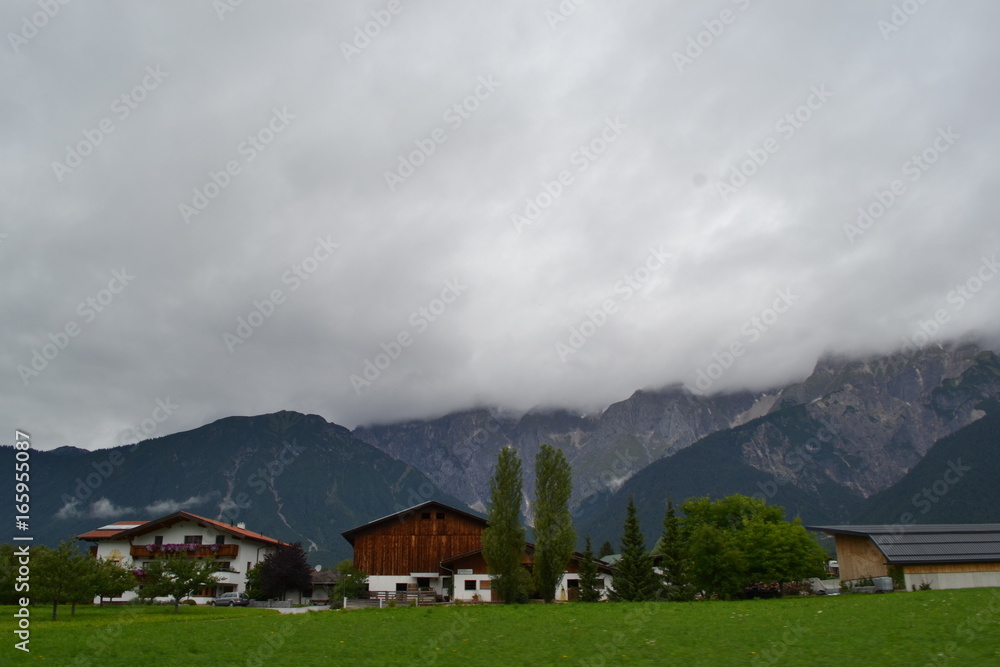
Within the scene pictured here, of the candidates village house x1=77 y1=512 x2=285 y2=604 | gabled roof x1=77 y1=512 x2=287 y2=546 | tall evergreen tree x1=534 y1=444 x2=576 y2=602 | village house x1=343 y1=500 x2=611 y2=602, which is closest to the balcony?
village house x1=77 y1=512 x2=285 y2=604

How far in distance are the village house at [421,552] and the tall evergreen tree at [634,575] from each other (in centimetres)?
886

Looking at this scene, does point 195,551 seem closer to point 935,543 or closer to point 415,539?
point 415,539

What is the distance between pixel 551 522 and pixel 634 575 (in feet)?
28.0

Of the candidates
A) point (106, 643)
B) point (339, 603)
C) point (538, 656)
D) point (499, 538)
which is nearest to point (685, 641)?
point (538, 656)

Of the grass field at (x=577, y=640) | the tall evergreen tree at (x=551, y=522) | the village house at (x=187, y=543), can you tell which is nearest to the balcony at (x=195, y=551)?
the village house at (x=187, y=543)

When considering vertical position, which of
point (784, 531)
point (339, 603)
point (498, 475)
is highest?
point (498, 475)

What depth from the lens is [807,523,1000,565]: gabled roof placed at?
52.5 m

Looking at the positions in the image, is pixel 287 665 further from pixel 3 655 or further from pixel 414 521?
pixel 414 521

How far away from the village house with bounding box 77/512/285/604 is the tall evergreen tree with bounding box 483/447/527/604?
37302 mm

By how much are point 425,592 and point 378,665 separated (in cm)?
4758

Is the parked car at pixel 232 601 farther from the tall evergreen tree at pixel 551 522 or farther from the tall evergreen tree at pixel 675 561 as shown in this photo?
the tall evergreen tree at pixel 675 561

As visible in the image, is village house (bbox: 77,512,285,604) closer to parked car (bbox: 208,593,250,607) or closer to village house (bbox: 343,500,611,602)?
parked car (bbox: 208,593,250,607)

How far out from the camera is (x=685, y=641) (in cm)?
2069

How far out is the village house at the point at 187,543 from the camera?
75.6 meters
